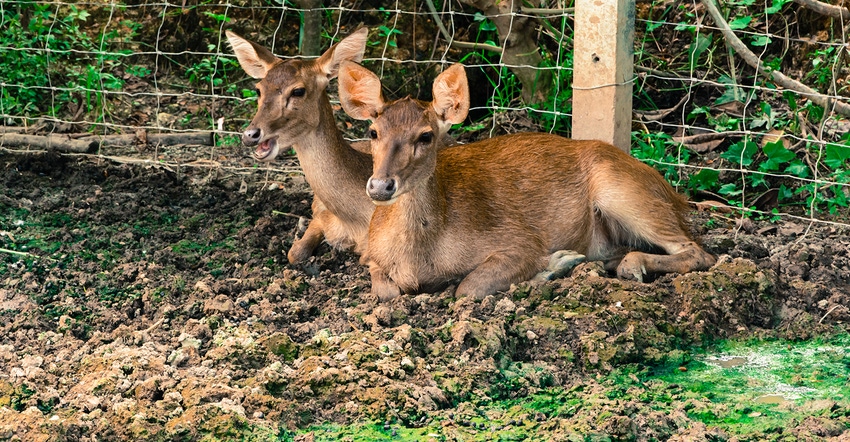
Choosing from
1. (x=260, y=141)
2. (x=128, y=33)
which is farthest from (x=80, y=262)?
(x=128, y=33)

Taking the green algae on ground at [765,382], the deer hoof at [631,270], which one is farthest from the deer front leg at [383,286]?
the green algae on ground at [765,382]

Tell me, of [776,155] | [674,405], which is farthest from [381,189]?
[776,155]

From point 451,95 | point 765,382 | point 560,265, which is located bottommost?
point 765,382

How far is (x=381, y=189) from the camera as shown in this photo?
4.90 meters

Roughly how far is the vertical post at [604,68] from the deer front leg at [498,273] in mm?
982

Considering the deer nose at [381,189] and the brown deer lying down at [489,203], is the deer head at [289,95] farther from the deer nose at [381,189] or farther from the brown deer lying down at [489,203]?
the deer nose at [381,189]

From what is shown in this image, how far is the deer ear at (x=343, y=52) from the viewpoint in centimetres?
592

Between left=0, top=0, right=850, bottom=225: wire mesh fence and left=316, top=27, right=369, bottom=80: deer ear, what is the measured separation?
2.09 ft

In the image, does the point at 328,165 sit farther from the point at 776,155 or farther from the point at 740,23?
the point at 740,23

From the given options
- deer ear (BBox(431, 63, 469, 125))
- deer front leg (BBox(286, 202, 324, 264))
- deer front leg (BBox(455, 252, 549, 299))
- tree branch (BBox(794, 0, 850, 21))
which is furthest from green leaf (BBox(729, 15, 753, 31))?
deer front leg (BBox(286, 202, 324, 264))

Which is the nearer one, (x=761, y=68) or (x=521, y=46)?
(x=761, y=68)

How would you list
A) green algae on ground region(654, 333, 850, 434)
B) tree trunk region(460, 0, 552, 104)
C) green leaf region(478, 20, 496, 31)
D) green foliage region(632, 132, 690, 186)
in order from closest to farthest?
green algae on ground region(654, 333, 850, 434) → green foliage region(632, 132, 690, 186) → tree trunk region(460, 0, 552, 104) → green leaf region(478, 20, 496, 31)

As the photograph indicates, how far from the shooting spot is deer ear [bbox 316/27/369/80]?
5.92m

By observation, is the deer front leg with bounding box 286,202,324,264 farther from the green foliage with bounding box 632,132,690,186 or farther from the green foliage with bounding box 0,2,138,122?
the green foliage with bounding box 0,2,138,122
